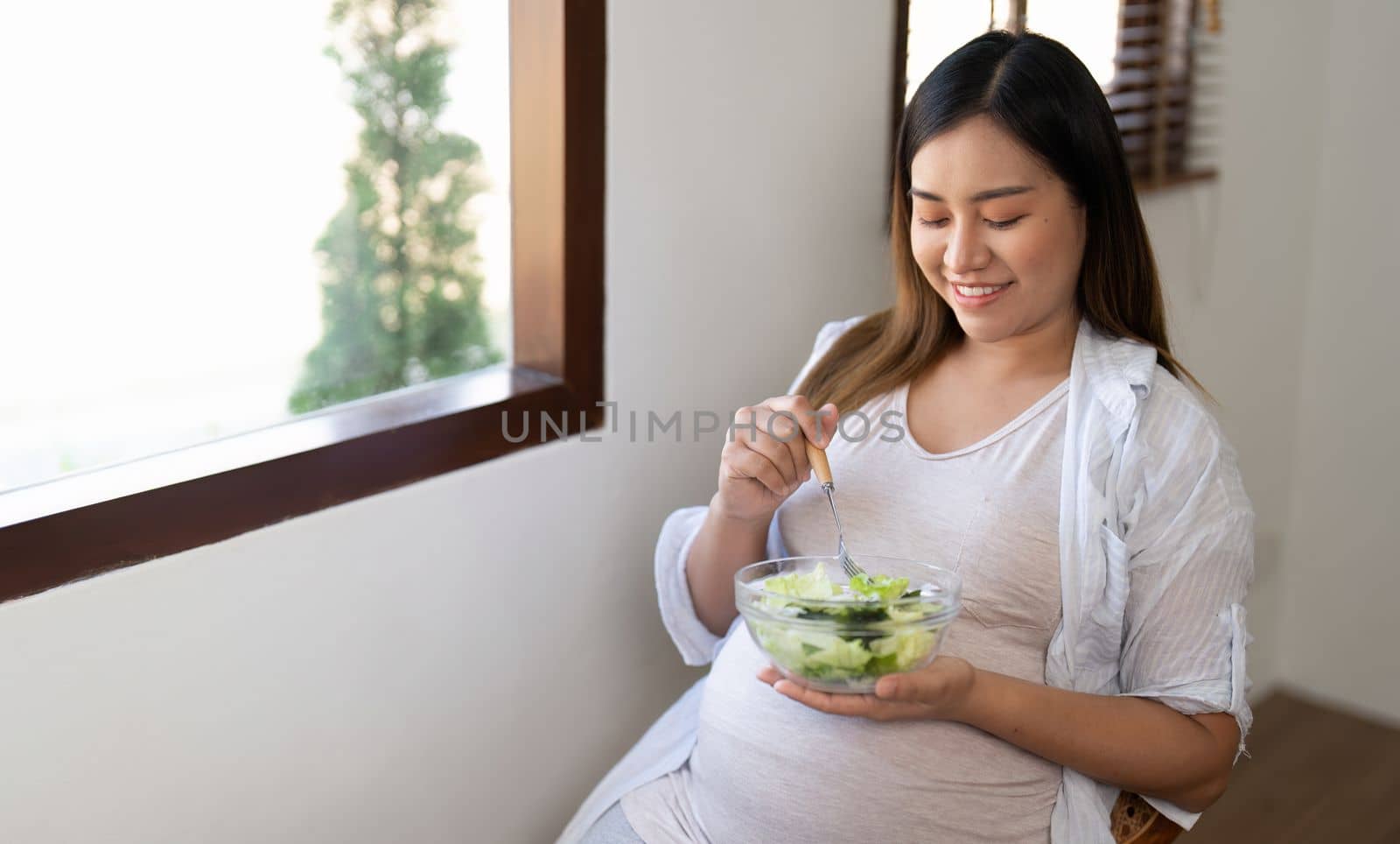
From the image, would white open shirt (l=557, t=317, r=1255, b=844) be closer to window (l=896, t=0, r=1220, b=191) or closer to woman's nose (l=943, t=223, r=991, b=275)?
woman's nose (l=943, t=223, r=991, b=275)

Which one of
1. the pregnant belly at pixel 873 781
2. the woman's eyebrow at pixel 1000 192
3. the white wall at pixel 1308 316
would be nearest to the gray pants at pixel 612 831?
the pregnant belly at pixel 873 781

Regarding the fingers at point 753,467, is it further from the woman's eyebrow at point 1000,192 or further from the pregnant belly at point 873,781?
the woman's eyebrow at point 1000,192

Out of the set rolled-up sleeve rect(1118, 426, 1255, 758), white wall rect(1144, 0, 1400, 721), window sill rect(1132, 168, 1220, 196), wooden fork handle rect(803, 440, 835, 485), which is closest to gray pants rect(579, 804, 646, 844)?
wooden fork handle rect(803, 440, 835, 485)

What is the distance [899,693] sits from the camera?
108cm

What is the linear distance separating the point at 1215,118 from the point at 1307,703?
4.33ft

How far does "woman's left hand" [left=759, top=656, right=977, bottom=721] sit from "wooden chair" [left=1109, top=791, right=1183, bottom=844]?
0.27 meters

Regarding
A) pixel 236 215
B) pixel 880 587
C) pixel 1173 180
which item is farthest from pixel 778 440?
pixel 1173 180

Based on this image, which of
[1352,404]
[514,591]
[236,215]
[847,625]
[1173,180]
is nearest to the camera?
[847,625]

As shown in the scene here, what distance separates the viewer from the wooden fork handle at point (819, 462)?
1.26 m

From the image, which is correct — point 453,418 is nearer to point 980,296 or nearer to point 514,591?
point 514,591

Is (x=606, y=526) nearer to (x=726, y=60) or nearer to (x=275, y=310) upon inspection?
(x=726, y=60)

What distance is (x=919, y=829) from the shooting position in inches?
47.3

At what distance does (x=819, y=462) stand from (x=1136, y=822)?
1.61ft

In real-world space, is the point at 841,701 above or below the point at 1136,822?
above
